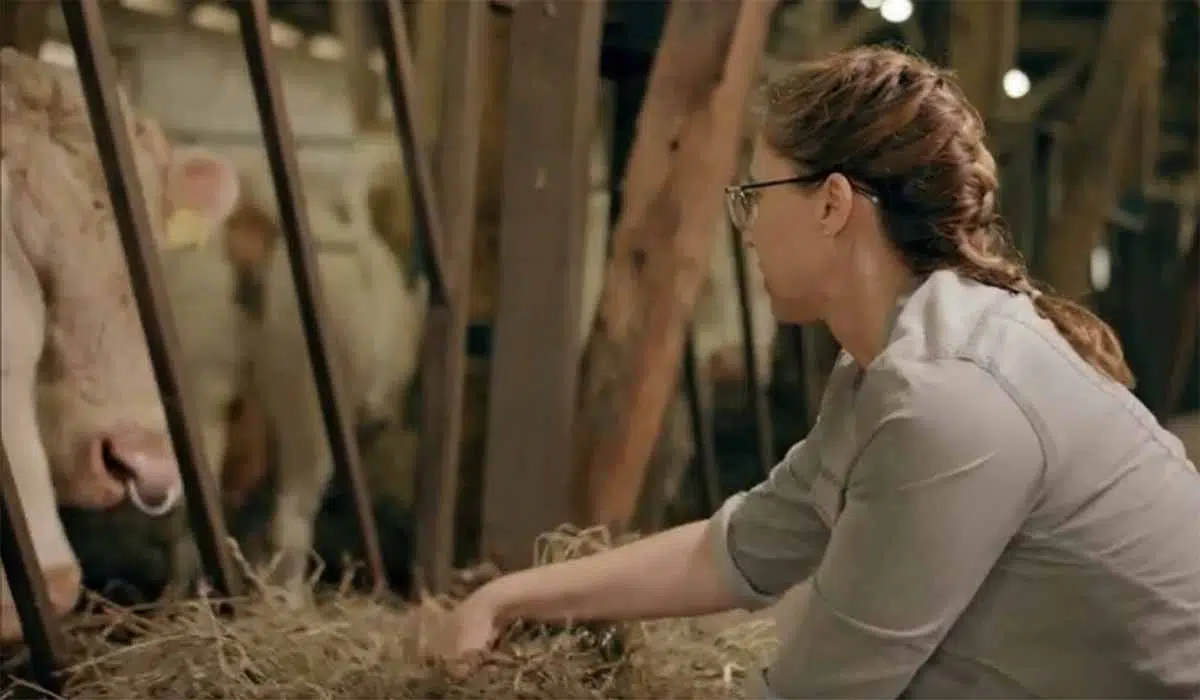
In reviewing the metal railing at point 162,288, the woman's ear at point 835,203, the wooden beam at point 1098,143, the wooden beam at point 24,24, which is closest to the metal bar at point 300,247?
the metal railing at point 162,288

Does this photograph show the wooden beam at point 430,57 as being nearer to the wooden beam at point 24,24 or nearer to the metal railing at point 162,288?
the wooden beam at point 24,24

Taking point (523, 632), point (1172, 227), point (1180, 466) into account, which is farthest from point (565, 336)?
point (1172, 227)

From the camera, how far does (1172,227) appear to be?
4.02 m

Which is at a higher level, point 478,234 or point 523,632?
point 478,234

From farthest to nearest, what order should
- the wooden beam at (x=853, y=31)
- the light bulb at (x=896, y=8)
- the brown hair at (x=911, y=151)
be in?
the wooden beam at (x=853, y=31) < the light bulb at (x=896, y=8) < the brown hair at (x=911, y=151)

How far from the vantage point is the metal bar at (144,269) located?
1408 millimetres

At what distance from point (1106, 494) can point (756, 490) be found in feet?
1.28

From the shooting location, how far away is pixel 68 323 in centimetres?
178

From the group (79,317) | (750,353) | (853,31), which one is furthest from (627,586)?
(853,31)

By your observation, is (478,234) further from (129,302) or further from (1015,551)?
(1015,551)

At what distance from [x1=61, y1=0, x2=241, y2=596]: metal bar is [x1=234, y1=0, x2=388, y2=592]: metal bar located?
0.18 meters

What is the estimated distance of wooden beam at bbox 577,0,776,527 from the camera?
1.79 m

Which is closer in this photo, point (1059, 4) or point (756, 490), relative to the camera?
point (756, 490)

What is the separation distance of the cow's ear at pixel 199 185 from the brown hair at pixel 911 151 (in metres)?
1.14
